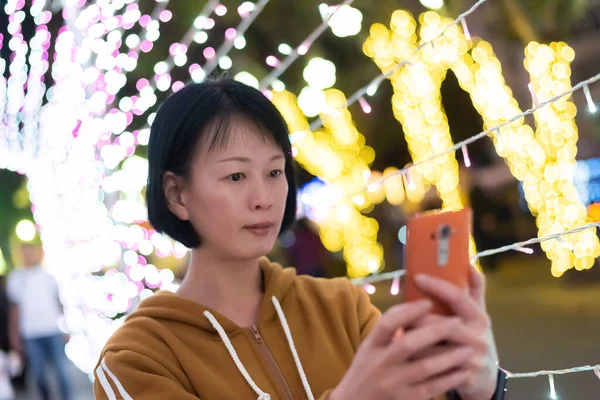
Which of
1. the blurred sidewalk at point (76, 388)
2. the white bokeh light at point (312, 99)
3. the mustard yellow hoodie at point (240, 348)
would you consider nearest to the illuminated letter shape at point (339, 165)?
the white bokeh light at point (312, 99)

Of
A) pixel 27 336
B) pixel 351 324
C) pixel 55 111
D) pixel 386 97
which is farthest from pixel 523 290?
pixel 351 324

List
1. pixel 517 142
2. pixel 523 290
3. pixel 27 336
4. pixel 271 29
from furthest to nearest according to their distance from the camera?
pixel 523 290 → pixel 517 142 → pixel 27 336 → pixel 271 29

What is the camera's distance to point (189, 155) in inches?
36.3

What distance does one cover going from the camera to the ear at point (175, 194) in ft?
3.12

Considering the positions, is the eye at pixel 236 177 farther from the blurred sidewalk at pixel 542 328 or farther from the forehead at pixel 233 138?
the blurred sidewalk at pixel 542 328

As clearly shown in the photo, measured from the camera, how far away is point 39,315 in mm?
3822

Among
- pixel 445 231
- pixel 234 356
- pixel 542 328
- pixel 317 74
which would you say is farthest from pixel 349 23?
pixel 542 328

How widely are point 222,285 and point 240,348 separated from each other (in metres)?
0.09

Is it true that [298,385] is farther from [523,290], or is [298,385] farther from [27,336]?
[523,290]

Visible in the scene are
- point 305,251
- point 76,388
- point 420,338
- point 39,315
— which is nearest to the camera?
point 420,338

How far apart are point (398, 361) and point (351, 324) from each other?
1.17ft

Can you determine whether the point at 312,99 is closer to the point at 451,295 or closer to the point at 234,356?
the point at 234,356

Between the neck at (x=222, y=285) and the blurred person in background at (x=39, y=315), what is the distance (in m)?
3.10

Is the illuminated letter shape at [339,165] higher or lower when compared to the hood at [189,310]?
higher
